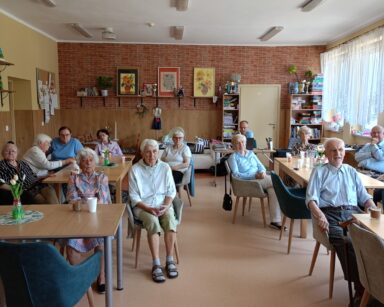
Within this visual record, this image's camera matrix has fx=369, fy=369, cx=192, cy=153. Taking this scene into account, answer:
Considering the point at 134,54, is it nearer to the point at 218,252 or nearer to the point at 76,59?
the point at 76,59

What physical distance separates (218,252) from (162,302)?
42.6 inches

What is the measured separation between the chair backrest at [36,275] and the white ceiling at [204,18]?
4.39 metres

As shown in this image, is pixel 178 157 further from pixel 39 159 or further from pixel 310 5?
pixel 310 5

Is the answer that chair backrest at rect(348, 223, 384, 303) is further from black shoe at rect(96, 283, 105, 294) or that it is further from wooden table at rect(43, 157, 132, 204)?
wooden table at rect(43, 157, 132, 204)

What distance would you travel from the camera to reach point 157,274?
3.14 metres

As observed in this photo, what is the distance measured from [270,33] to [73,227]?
20.5 ft

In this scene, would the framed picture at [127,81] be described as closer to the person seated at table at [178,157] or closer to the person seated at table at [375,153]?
the person seated at table at [178,157]

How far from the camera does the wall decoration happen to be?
7.38 metres

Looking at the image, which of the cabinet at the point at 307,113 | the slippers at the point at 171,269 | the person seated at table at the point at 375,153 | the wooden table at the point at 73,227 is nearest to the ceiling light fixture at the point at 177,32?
the cabinet at the point at 307,113

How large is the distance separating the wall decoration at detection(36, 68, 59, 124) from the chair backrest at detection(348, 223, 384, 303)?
6785mm

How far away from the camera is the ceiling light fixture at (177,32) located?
694 cm

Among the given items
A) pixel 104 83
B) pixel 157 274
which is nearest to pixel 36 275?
pixel 157 274

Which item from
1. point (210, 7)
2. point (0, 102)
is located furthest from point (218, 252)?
point (0, 102)

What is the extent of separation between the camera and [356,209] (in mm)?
3102
